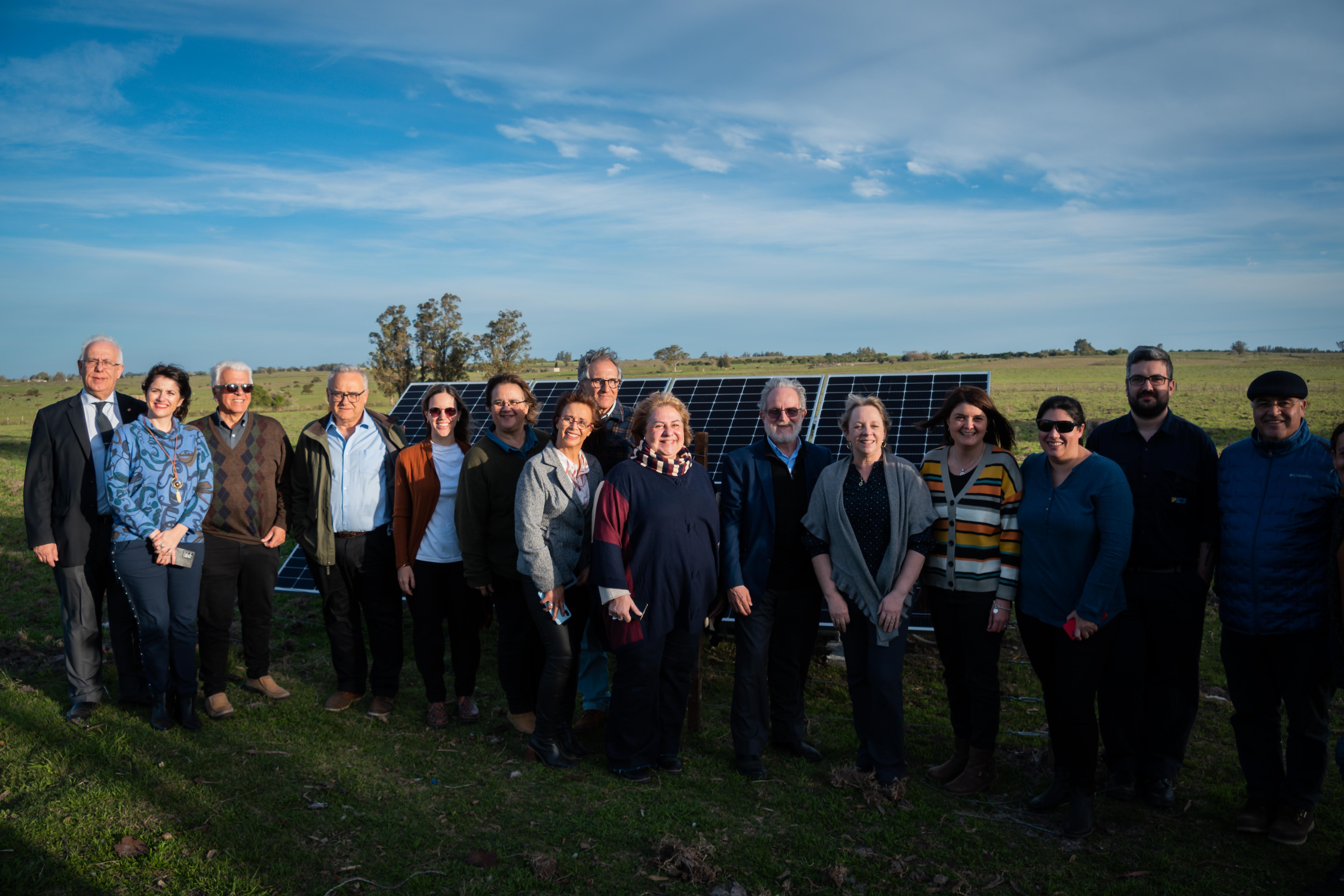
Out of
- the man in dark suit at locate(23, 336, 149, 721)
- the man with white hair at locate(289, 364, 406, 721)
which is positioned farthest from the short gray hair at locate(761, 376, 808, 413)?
the man in dark suit at locate(23, 336, 149, 721)

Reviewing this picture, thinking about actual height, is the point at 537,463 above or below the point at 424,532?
above

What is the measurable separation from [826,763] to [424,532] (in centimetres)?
311

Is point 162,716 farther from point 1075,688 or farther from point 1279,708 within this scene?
point 1279,708

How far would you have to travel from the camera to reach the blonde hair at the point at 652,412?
4.75 m

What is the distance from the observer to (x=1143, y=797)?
4742mm

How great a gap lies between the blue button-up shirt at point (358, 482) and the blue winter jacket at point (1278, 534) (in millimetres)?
5319

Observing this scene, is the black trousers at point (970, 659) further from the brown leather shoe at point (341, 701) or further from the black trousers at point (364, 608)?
A: the brown leather shoe at point (341, 701)

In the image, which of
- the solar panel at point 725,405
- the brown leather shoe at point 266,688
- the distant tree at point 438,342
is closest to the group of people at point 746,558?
the brown leather shoe at point 266,688

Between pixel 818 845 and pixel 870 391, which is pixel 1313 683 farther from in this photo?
pixel 870 391

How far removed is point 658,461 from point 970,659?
216 centimetres

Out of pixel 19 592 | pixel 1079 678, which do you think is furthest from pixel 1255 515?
pixel 19 592

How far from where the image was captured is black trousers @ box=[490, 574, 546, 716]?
5.34 meters

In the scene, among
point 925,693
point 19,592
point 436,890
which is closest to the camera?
point 436,890

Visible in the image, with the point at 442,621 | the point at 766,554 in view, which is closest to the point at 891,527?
the point at 766,554
